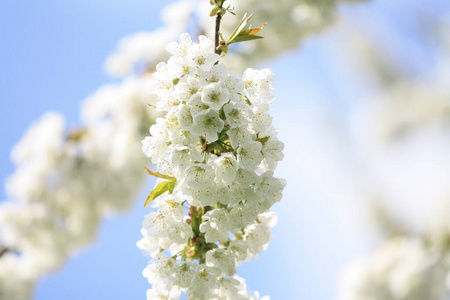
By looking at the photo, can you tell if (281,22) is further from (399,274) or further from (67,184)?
(399,274)

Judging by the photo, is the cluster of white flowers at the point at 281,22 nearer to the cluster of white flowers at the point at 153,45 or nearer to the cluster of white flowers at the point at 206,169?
the cluster of white flowers at the point at 153,45

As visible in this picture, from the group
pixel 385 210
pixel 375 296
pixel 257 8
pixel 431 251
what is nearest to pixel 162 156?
pixel 257 8

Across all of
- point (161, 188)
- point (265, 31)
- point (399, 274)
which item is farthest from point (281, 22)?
point (161, 188)

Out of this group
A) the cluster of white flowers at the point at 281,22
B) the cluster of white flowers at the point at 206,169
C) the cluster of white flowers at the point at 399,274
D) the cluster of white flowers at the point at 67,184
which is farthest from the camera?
the cluster of white flowers at the point at 399,274

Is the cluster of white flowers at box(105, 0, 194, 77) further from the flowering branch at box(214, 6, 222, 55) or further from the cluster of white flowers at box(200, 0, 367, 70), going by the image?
the flowering branch at box(214, 6, 222, 55)

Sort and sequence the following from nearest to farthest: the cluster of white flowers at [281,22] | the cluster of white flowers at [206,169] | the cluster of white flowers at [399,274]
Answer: the cluster of white flowers at [206,169]
the cluster of white flowers at [281,22]
the cluster of white flowers at [399,274]

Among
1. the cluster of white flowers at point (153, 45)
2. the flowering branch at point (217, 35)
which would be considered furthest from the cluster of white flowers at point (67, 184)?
the flowering branch at point (217, 35)

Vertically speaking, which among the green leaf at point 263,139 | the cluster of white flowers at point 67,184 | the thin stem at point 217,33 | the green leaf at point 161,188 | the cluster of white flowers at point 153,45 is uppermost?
the cluster of white flowers at point 153,45

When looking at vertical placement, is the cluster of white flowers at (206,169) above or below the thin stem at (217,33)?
below
